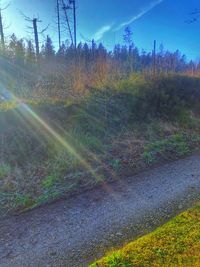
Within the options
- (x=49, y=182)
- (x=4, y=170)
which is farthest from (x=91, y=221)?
(x=4, y=170)

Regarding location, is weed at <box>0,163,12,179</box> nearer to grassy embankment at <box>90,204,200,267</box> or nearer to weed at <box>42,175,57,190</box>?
weed at <box>42,175,57,190</box>

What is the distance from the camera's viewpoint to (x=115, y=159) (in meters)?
6.33

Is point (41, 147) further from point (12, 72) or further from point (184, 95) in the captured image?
point (12, 72)

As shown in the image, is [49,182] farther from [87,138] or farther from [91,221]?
[87,138]

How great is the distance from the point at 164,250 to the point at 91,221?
1318mm

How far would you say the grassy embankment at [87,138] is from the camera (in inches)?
209

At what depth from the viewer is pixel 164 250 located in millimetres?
2969

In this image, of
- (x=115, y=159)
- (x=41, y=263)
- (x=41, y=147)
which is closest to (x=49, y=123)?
(x=41, y=147)

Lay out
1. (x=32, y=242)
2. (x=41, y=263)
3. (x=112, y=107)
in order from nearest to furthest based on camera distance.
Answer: (x=41, y=263)
(x=32, y=242)
(x=112, y=107)

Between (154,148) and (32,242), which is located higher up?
(154,148)

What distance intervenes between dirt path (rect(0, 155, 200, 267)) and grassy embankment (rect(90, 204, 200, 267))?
1.00 ft

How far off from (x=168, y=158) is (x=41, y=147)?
9.91ft

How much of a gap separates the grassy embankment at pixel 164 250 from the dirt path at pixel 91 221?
0.31m

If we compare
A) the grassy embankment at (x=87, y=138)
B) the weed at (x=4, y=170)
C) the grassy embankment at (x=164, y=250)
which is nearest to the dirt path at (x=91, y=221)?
the grassy embankment at (x=164, y=250)
